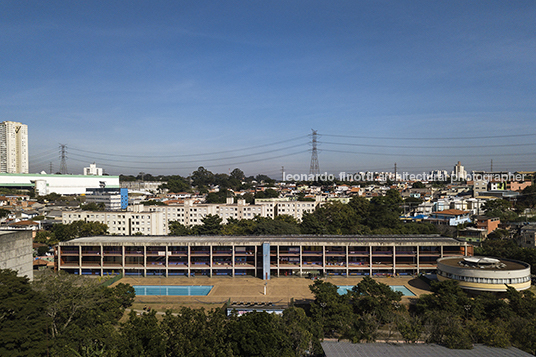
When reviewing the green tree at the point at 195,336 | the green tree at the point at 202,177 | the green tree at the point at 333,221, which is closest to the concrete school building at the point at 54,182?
the green tree at the point at 202,177

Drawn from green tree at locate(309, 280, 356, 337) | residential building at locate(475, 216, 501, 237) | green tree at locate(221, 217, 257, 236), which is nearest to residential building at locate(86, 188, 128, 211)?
green tree at locate(221, 217, 257, 236)

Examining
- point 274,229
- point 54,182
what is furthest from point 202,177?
point 274,229

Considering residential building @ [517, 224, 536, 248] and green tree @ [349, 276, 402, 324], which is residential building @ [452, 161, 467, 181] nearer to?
residential building @ [517, 224, 536, 248]

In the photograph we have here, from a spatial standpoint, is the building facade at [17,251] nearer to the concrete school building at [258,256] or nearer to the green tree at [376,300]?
the concrete school building at [258,256]

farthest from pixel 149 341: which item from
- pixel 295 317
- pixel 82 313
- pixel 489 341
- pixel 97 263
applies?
pixel 97 263

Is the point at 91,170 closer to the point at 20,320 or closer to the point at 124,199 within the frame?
the point at 124,199

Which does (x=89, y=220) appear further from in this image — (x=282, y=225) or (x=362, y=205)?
(x=362, y=205)
